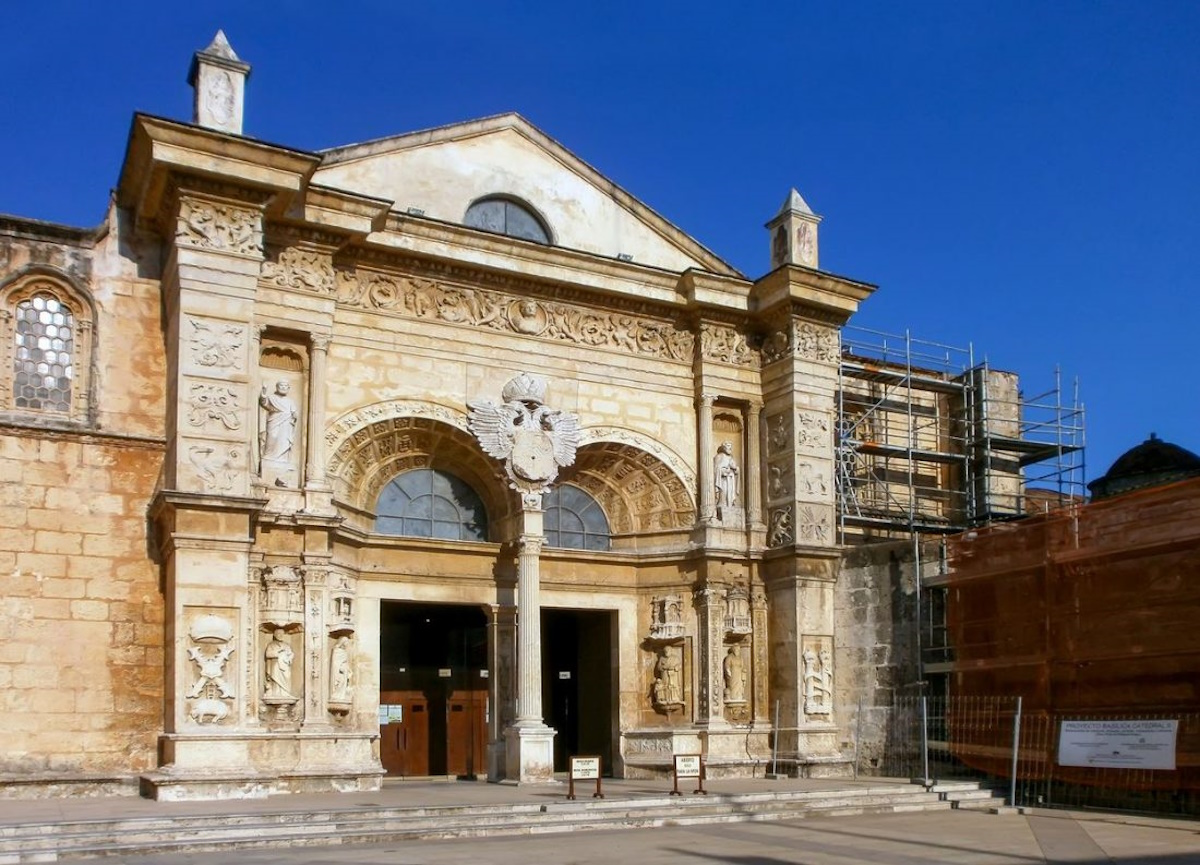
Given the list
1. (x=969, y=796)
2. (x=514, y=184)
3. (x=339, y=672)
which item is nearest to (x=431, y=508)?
(x=339, y=672)

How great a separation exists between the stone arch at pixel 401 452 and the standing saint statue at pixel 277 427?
590 millimetres

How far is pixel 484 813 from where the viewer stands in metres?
14.8

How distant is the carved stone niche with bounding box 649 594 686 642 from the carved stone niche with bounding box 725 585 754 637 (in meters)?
0.74

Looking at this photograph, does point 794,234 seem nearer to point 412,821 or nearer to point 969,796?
point 969,796

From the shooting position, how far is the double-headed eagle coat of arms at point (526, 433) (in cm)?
1958

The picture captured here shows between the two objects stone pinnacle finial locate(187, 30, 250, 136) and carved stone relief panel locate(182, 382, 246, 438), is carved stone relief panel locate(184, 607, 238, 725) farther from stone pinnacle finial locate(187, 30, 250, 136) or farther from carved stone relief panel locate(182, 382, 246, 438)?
stone pinnacle finial locate(187, 30, 250, 136)

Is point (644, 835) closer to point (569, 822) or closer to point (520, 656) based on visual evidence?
point (569, 822)

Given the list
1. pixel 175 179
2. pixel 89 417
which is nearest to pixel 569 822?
pixel 89 417

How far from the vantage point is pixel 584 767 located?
51.8 ft

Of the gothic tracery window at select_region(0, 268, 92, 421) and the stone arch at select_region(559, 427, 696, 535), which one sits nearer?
the gothic tracery window at select_region(0, 268, 92, 421)

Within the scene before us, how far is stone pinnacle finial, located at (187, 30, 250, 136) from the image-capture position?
17.3 m

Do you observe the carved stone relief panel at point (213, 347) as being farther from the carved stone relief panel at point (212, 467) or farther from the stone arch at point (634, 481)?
the stone arch at point (634, 481)

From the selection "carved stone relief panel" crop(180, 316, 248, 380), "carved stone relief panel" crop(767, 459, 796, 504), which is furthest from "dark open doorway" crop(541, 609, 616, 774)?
"carved stone relief panel" crop(180, 316, 248, 380)

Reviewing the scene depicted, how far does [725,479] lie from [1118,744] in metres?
7.48
